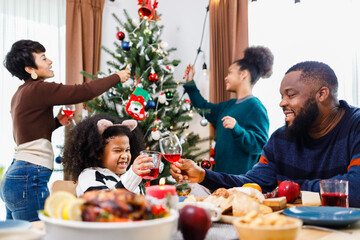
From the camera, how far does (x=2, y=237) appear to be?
1.97 ft

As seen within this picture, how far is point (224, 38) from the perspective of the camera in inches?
150

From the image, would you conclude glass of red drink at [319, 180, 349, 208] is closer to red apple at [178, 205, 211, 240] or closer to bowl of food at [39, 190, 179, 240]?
red apple at [178, 205, 211, 240]

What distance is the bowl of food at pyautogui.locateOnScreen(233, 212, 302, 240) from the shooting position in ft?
2.06

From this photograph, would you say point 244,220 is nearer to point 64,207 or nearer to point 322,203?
point 64,207

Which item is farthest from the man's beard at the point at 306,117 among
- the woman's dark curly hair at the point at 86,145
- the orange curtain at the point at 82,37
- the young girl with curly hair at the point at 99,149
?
the orange curtain at the point at 82,37

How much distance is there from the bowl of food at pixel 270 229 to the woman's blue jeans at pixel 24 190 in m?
1.92

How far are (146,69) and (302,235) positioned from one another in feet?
8.53

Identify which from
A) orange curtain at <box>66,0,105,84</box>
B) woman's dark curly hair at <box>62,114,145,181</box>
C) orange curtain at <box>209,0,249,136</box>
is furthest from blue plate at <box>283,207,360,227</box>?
orange curtain at <box>66,0,105,84</box>

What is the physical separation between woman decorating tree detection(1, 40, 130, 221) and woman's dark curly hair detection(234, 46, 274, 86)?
1.27 meters

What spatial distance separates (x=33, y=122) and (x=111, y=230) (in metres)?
2.06

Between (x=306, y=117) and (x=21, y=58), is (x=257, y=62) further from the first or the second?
(x=21, y=58)

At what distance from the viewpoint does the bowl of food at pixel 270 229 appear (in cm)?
63

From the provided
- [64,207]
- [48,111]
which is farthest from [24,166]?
[64,207]

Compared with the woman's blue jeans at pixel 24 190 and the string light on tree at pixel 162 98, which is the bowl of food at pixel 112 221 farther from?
the string light on tree at pixel 162 98
